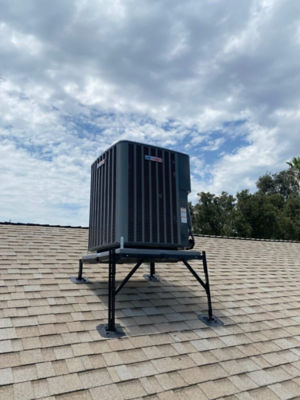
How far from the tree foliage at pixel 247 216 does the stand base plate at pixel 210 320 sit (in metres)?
26.6

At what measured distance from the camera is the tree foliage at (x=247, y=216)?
30.3 metres

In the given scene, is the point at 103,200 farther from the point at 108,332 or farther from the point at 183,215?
the point at 108,332

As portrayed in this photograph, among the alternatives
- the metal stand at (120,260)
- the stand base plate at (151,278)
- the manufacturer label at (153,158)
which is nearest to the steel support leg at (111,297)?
the metal stand at (120,260)

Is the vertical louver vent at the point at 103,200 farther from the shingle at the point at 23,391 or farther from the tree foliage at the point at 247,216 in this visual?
the tree foliage at the point at 247,216

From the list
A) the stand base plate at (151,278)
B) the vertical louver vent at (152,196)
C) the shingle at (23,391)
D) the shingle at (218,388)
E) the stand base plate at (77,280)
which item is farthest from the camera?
the stand base plate at (151,278)

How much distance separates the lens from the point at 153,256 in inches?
152

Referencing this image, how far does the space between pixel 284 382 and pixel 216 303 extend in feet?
5.90

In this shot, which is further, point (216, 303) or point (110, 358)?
point (216, 303)

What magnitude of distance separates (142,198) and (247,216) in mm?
28328

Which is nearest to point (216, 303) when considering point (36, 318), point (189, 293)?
point (189, 293)

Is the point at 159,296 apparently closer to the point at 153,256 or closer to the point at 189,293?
the point at 189,293

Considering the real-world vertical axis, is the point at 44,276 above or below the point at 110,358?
above

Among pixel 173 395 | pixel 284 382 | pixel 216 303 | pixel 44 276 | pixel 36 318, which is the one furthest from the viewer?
pixel 216 303

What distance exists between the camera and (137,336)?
3463mm
